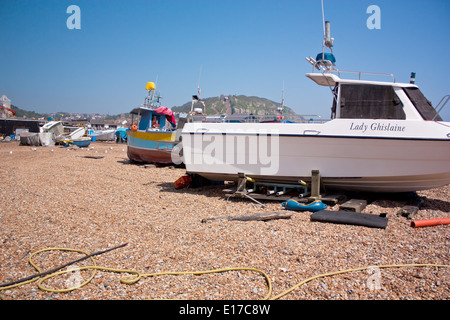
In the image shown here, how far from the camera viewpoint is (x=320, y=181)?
22.8 ft

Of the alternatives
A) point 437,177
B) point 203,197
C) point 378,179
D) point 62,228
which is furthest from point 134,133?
point 437,177

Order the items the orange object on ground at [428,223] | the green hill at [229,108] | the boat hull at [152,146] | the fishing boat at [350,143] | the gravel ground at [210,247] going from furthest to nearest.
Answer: the boat hull at [152,146], the green hill at [229,108], the fishing boat at [350,143], the orange object on ground at [428,223], the gravel ground at [210,247]

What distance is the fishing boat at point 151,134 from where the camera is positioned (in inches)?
531

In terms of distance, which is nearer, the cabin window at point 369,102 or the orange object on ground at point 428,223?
the orange object on ground at point 428,223

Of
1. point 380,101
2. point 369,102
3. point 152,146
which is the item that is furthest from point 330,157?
point 152,146

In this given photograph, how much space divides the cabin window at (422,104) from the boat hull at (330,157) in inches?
26.9

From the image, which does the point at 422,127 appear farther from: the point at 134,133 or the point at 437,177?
the point at 134,133

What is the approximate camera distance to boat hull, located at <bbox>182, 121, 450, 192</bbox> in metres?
6.17

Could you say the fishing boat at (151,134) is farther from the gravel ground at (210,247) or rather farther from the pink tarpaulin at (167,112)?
the gravel ground at (210,247)

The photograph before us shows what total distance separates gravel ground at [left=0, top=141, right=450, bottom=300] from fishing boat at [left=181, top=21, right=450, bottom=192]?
29.9 inches

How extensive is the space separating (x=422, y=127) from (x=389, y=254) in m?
3.32

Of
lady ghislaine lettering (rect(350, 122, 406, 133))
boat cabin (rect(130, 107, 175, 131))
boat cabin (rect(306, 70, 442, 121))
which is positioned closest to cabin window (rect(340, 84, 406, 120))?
boat cabin (rect(306, 70, 442, 121))

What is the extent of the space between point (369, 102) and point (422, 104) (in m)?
1.06

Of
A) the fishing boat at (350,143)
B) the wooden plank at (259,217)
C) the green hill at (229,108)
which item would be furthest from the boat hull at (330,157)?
the wooden plank at (259,217)
